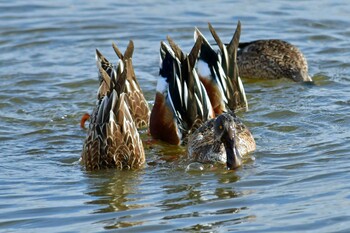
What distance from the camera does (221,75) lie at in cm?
1165

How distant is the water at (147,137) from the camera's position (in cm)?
787

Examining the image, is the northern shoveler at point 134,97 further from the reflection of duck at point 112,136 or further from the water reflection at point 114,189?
the water reflection at point 114,189

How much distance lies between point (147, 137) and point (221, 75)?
1154 mm

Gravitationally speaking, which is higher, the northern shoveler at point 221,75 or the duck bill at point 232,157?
the northern shoveler at point 221,75

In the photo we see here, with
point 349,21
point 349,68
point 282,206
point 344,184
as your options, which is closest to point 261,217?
point 282,206

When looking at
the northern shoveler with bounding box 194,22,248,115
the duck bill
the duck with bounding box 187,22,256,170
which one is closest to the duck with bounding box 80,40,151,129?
the northern shoveler with bounding box 194,22,248,115

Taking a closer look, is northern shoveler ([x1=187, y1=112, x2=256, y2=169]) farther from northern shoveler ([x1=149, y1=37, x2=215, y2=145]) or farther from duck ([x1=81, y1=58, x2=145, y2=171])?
duck ([x1=81, y1=58, x2=145, y2=171])

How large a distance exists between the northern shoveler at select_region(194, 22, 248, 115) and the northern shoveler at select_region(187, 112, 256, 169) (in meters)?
0.96

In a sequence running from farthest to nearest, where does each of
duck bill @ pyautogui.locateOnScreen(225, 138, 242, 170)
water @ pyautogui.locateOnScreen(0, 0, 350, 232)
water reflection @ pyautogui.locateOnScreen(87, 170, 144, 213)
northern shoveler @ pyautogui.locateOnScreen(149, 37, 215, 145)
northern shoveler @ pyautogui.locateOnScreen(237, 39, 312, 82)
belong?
northern shoveler @ pyautogui.locateOnScreen(237, 39, 312, 82) → northern shoveler @ pyautogui.locateOnScreen(149, 37, 215, 145) → duck bill @ pyautogui.locateOnScreen(225, 138, 242, 170) → water reflection @ pyautogui.locateOnScreen(87, 170, 144, 213) → water @ pyautogui.locateOnScreen(0, 0, 350, 232)

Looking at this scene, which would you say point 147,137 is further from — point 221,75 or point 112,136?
point 112,136

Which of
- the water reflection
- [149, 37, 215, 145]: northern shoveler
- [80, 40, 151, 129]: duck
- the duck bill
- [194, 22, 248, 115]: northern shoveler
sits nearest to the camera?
the water reflection

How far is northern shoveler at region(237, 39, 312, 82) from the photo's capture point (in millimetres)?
14102

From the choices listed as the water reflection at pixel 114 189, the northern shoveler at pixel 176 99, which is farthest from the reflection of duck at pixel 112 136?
the northern shoveler at pixel 176 99

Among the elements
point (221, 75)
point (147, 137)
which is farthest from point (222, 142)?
point (221, 75)
